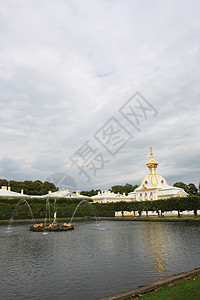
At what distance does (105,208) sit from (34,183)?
45.1 meters

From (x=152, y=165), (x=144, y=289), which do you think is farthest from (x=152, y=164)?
(x=144, y=289)

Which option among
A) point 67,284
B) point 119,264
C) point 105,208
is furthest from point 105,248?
point 105,208

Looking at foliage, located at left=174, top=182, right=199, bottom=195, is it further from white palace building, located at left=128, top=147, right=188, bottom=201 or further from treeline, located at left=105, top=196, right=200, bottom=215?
treeline, located at left=105, top=196, right=200, bottom=215

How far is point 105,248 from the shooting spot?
17.9 metres

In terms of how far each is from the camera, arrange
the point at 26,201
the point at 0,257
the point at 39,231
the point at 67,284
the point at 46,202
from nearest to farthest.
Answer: the point at 67,284 → the point at 0,257 → the point at 39,231 → the point at 26,201 → the point at 46,202

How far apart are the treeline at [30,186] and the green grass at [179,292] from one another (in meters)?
95.0

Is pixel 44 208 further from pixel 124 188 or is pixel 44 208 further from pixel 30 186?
pixel 124 188

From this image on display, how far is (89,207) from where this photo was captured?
68500mm

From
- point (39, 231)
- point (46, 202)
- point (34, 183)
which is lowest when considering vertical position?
point (39, 231)

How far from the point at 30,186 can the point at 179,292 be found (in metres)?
100

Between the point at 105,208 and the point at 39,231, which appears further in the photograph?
the point at 105,208

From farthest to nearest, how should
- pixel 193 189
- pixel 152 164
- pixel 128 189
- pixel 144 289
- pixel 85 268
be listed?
pixel 128 189 < pixel 193 189 < pixel 152 164 < pixel 85 268 < pixel 144 289

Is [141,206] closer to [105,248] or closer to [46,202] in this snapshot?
[46,202]

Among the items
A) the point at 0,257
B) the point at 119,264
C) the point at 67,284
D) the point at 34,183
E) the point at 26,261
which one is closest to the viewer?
the point at 67,284
